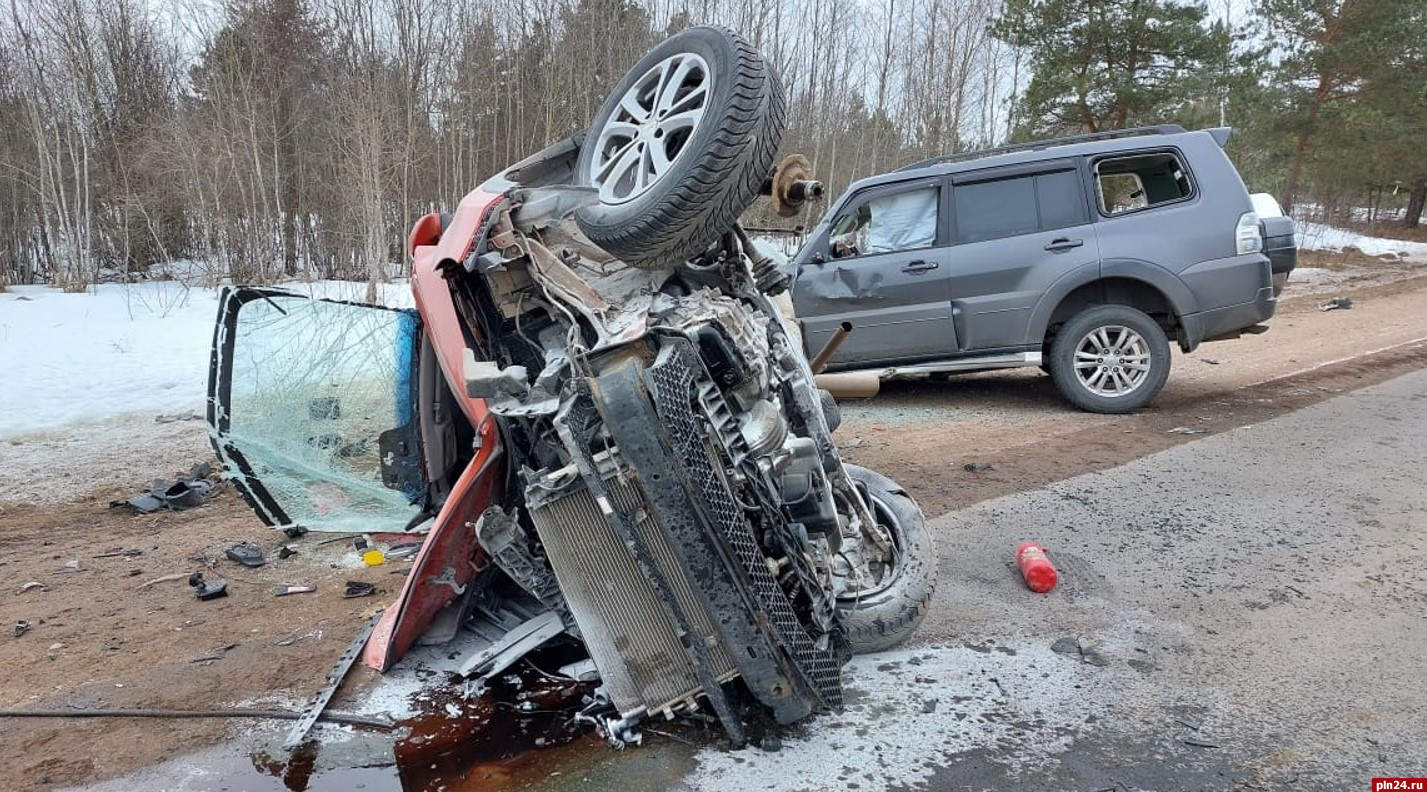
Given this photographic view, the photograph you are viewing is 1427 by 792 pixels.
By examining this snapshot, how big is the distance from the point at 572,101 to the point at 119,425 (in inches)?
463

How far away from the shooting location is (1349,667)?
3.03 m

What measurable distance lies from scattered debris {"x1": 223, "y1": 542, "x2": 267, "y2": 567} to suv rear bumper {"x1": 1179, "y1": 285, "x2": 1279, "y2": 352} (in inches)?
245

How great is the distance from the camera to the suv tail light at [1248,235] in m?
6.29

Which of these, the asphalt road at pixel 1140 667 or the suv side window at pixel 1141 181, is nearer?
the asphalt road at pixel 1140 667

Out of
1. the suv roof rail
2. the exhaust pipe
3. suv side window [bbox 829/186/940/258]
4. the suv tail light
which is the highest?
the suv roof rail

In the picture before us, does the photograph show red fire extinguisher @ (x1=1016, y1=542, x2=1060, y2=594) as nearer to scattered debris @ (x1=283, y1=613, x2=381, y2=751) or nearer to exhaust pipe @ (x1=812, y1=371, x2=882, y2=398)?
exhaust pipe @ (x1=812, y1=371, x2=882, y2=398)

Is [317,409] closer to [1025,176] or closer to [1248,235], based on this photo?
[1025,176]

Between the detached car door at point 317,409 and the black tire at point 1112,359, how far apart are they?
4.96m

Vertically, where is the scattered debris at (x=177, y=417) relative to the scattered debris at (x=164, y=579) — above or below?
above

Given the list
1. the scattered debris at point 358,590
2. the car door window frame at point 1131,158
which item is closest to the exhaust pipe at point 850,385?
the car door window frame at point 1131,158

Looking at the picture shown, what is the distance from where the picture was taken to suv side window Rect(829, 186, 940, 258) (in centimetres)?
707

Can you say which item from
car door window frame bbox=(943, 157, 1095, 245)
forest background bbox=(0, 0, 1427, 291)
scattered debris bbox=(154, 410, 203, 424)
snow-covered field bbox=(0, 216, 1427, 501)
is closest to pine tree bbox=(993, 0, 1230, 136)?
forest background bbox=(0, 0, 1427, 291)

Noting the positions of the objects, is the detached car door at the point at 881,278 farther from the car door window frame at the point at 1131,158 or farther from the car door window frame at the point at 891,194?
the car door window frame at the point at 1131,158

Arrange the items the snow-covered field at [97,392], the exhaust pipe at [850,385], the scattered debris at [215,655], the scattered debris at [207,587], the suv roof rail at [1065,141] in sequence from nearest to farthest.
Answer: the scattered debris at [215,655], the scattered debris at [207,587], the snow-covered field at [97,392], the exhaust pipe at [850,385], the suv roof rail at [1065,141]
